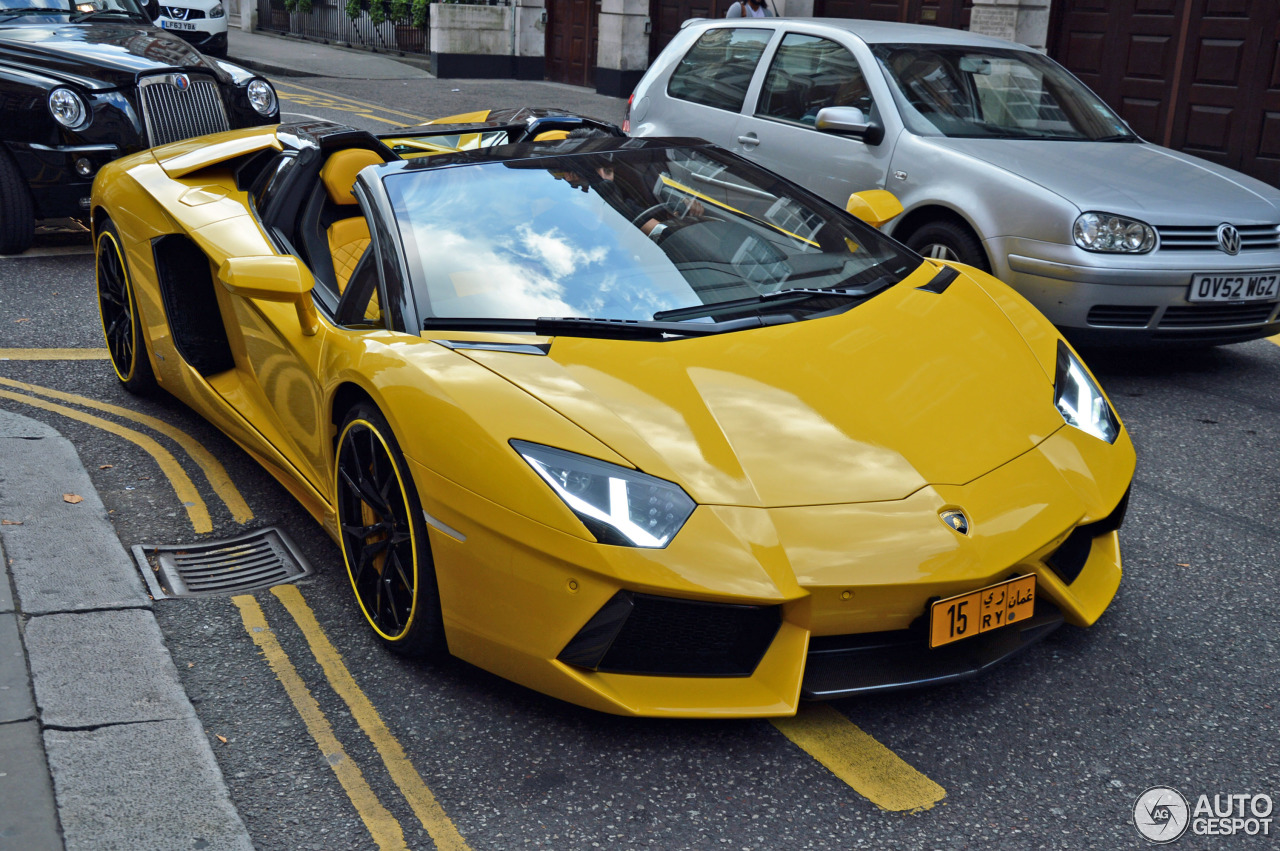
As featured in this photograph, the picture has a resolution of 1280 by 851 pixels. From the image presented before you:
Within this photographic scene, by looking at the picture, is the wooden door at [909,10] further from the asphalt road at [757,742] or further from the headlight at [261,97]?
the asphalt road at [757,742]

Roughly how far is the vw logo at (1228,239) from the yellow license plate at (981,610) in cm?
338

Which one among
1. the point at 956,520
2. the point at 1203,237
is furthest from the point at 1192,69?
the point at 956,520

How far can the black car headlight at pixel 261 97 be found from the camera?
28.7 feet

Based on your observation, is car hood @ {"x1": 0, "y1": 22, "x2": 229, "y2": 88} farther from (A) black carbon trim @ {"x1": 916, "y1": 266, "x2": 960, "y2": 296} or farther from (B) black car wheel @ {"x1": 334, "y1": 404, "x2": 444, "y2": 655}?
(A) black carbon trim @ {"x1": 916, "y1": 266, "x2": 960, "y2": 296}

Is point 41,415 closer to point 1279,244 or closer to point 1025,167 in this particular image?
point 1025,167

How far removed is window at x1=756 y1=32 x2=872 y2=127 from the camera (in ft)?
21.8

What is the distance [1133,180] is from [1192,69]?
669cm

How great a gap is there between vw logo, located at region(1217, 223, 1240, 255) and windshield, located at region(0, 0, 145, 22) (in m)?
7.77

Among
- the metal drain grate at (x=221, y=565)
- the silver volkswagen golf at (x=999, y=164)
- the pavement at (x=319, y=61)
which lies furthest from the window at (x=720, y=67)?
the pavement at (x=319, y=61)

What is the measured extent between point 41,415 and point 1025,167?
15.0ft

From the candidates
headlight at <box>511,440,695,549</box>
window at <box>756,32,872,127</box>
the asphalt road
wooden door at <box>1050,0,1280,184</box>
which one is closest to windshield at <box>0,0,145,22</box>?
window at <box>756,32,872,127</box>

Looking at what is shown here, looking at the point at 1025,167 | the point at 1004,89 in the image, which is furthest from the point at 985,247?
the point at 1004,89

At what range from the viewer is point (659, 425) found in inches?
112

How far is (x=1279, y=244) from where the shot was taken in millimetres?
5680
